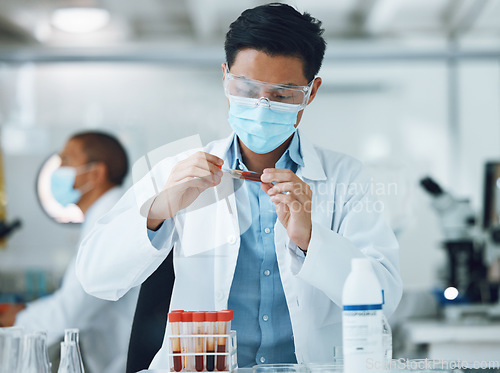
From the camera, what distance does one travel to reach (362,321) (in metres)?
1.10

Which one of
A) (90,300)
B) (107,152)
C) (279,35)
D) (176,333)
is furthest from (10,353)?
(107,152)

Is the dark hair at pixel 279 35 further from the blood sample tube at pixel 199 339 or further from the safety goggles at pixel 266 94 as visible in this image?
the blood sample tube at pixel 199 339

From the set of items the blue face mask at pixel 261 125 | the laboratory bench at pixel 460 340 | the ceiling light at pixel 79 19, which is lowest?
the laboratory bench at pixel 460 340

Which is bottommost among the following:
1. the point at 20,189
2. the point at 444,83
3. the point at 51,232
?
the point at 51,232

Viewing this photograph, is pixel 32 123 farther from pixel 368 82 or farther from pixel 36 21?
pixel 368 82

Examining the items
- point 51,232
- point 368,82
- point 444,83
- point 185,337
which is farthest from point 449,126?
point 185,337

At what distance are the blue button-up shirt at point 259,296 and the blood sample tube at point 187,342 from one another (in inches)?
9.1

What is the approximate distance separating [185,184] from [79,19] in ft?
10.2

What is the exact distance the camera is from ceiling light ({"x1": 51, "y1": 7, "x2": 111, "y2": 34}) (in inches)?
161

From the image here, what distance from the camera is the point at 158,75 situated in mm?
4051

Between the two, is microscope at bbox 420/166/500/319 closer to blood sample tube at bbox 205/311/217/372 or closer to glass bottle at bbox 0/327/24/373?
blood sample tube at bbox 205/311/217/372

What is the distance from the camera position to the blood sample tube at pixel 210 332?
47.4 inches

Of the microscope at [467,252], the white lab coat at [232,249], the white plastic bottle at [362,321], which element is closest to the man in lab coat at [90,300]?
the white lab coat at [232,249]

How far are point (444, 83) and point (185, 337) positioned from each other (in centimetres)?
333
